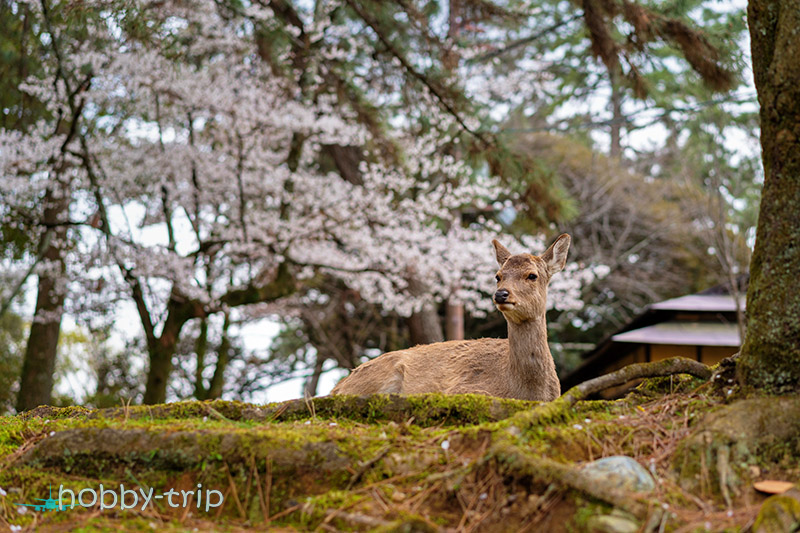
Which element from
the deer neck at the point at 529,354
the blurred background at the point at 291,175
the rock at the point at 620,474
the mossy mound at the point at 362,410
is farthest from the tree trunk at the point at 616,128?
the rock at the point at 620,474

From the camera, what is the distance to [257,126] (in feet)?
38.4

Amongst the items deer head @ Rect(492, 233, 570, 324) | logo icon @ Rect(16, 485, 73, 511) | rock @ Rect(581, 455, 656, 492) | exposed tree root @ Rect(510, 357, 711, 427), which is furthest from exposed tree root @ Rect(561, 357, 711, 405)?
logo icon @ Rect(16, 485, 73, 511)

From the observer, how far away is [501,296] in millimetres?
4242

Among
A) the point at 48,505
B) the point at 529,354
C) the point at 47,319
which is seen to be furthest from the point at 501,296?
the point at 47,319

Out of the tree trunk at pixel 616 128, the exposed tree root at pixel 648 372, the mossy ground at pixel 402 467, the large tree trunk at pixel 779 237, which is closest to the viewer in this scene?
the mossy ground at pixel 402 467

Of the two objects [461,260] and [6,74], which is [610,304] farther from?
[6,74]

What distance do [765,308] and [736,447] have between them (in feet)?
2.25

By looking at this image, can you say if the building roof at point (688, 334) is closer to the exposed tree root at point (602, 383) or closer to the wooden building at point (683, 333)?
the wooden building at point (683, 333)

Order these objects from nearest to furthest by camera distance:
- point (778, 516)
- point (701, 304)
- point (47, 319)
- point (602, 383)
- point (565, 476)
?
point (778, 516), point (565, 476), point (602, 383), point (701, 304), point (47, 319)

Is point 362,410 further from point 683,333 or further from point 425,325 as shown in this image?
point 425,325

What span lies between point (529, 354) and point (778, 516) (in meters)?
2.43

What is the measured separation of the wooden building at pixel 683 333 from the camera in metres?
9.98

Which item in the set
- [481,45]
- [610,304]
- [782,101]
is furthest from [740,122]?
[782,101]

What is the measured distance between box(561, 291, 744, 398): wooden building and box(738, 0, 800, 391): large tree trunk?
705 centimetres
